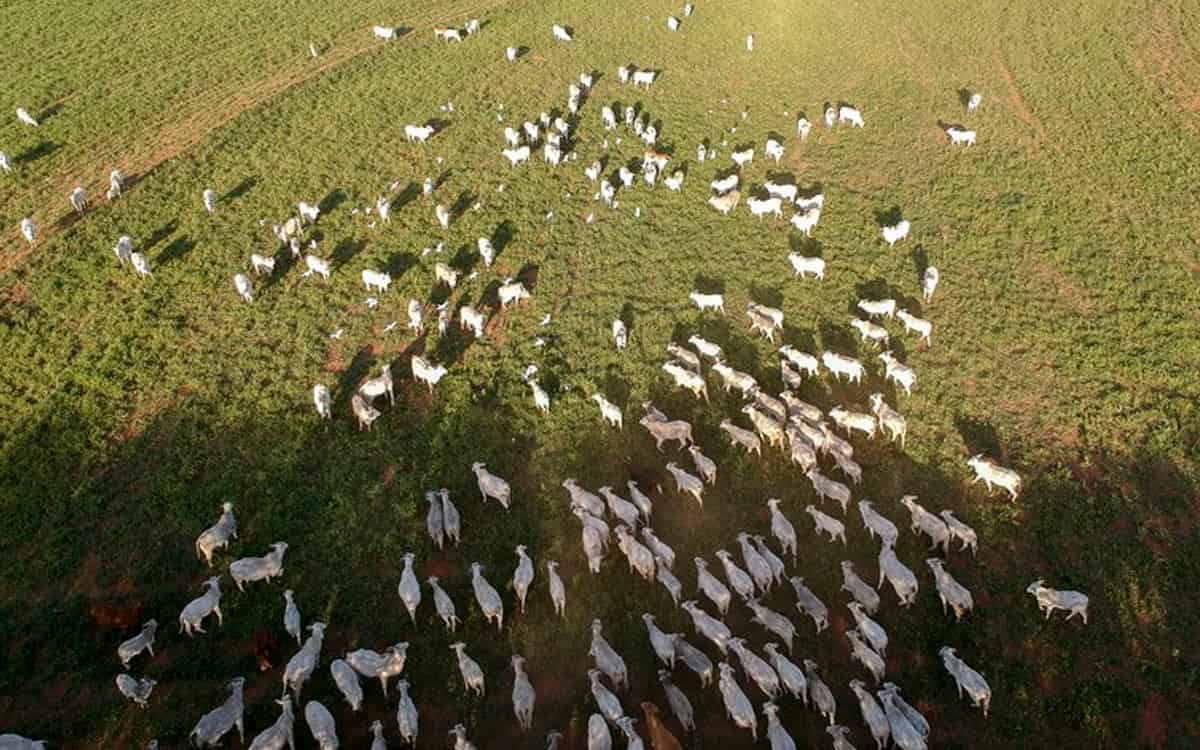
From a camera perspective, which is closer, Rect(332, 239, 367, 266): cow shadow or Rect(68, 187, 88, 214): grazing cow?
Rect(332, 239, 367, 266): cow shadow

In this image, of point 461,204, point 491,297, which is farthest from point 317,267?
point 461,204

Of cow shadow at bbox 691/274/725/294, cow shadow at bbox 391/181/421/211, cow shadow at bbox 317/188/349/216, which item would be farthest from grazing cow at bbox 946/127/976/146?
cow shadow at bbox 317/188/349/216

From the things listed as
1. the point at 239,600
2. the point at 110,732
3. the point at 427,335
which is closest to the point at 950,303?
the point at 427,335

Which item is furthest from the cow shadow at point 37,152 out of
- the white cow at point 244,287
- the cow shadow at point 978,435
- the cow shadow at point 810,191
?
the cow shadow at point 978,435

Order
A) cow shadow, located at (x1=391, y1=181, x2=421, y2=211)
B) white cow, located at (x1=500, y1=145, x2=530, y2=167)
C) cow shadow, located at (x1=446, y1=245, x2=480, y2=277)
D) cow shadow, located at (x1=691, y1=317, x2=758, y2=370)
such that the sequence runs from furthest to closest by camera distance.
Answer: white cow, located at (x1=500, y1=145, x2=530, y2=167)
cow shadow, located at (x1=391, y1=181, x2=421, y2=211)
cow shadow, located at (x1=446, y1=245, x2=480, y2=277)
cow shadow, located at (x1=691, y1=317, x2=758, y2=370)

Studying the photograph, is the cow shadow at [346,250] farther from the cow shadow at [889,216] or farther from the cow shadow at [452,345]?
the cow shadow at [889,216]

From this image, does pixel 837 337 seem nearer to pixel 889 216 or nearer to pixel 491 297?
pixel 889 216

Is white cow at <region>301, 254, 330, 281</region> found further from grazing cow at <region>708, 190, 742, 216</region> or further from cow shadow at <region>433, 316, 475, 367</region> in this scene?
grazing cow at <region>708, 190, 742, 216</region>
